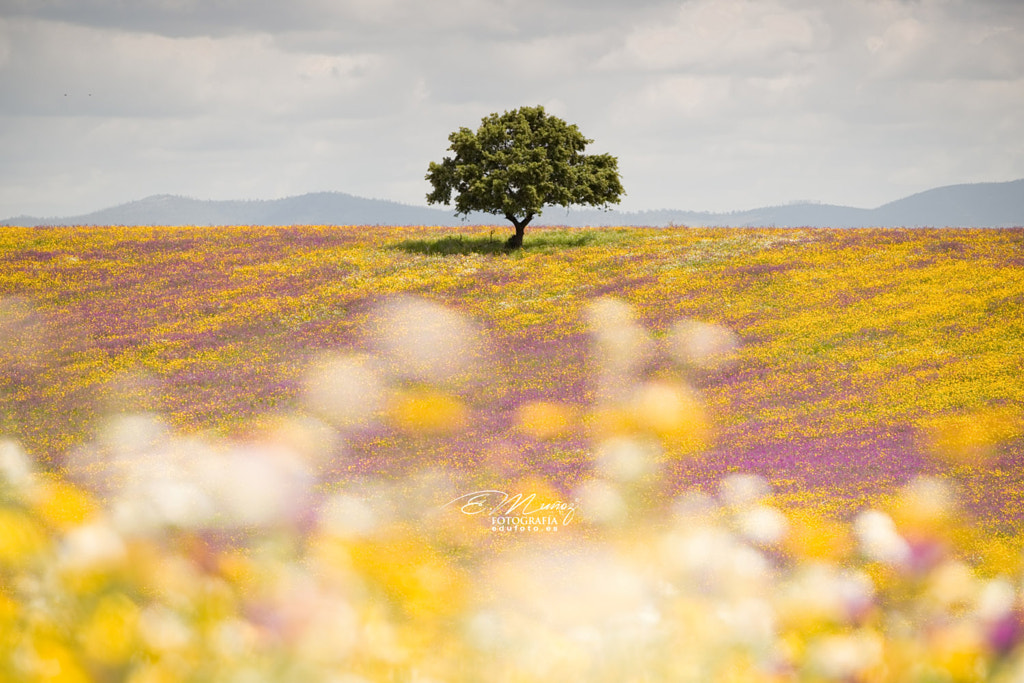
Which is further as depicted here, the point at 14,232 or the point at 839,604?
the point at 14,232

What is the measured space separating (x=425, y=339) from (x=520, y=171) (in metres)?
20.5

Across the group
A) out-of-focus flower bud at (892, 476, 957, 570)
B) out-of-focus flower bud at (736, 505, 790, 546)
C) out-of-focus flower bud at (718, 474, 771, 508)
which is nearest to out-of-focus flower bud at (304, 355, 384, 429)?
out-of-focus flower bud at (718, 474, 771, 508)

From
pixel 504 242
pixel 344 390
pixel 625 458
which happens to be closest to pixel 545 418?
pixel 625 458

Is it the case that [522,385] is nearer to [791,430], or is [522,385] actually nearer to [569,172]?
[791,430]

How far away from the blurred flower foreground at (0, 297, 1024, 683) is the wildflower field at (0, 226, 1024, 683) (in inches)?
1.4

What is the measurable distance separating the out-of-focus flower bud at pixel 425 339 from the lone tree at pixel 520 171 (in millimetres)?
13121

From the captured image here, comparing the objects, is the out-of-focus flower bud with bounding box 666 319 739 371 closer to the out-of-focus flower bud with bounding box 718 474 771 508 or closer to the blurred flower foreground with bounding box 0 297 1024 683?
the blurred flower foreground with bounding box 0 297 1024 683

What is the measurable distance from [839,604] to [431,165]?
58.9 m

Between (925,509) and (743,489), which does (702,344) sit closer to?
(743,489)

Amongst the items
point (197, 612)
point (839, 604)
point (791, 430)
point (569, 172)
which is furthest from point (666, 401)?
point (569, 172)

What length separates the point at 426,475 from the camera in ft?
80.6

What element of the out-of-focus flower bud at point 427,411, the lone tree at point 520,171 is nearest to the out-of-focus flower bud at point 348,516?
the out-of-focus flower bud at point 427,411

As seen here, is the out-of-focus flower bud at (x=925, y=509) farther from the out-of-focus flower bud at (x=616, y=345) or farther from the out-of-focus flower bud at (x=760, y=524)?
the out-of-focus flower bud at (x=616, y=345)

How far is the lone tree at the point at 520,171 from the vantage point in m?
57.5
